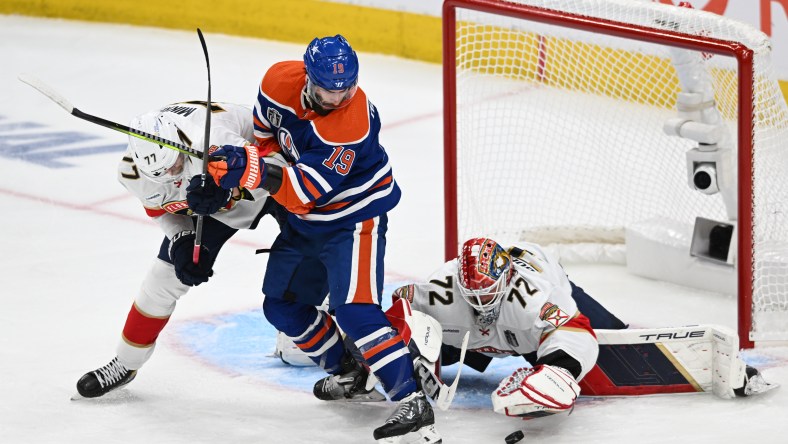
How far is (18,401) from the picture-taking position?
12.0 ft

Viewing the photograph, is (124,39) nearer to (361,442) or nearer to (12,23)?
(12,23)

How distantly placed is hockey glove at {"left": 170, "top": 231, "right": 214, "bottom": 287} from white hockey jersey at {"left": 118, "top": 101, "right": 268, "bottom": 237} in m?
0.08

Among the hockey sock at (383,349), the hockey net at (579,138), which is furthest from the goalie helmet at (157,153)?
the hockey net at (579,138)

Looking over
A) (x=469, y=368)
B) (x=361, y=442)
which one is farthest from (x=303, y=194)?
(x=469, y=368)

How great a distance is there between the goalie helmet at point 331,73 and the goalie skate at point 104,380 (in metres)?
1.02

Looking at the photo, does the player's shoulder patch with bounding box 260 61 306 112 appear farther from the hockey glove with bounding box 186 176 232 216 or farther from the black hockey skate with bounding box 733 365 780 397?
the black hockey skate with bounding box 733 365 780 397

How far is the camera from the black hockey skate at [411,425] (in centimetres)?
322

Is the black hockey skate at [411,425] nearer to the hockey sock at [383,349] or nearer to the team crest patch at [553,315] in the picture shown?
the hockey sock at [383,349]

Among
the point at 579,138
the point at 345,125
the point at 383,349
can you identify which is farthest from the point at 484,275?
the point at 579,138

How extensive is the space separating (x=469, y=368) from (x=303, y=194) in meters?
1.02

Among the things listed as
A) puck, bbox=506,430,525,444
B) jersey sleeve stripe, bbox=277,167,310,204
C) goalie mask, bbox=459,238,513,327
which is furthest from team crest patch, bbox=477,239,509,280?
jersey sleeve stripe, bbox=277,167,310,204

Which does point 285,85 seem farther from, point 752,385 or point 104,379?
point 752,385

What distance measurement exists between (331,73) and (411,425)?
2.90ft

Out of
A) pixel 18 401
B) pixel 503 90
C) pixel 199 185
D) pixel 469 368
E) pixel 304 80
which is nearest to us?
pixel 199 185
